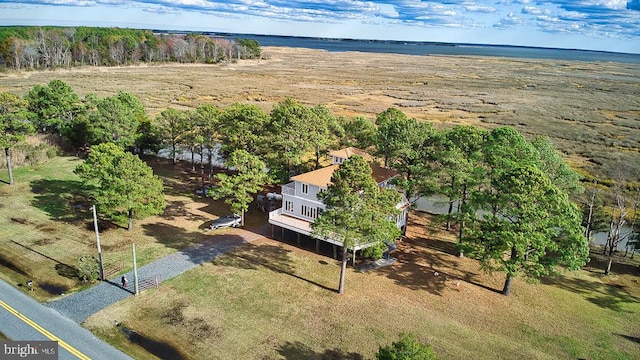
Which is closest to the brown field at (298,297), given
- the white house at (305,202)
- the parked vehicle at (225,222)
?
the parked vehicle at (225,222)

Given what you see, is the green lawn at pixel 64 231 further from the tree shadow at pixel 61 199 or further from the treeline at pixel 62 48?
the treeline at pixel 62 48

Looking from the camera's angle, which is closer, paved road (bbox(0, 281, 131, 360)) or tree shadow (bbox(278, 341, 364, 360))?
paved road (bbox(0, 281, 131, 360))

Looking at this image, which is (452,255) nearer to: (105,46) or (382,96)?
(382,96)

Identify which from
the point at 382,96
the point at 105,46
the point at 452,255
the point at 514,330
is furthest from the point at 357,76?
the point at 514,330

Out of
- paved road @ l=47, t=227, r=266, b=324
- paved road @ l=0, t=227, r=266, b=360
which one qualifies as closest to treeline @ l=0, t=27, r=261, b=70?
paved road @ l=47, t=227, r=266, b=324

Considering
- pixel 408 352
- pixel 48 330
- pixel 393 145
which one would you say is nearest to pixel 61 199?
pixel 48 330

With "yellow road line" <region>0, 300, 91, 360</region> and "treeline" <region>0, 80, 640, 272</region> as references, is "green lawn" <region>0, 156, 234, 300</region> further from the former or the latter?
"treeline" <region>0, 80, 640, 272</region>

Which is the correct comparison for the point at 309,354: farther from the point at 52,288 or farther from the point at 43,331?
the point at 52,288

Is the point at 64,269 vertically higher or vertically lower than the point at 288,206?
lower
